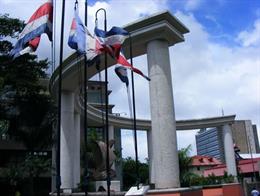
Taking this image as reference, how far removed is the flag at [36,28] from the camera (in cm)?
1185

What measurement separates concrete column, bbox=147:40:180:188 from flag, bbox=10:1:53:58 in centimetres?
666

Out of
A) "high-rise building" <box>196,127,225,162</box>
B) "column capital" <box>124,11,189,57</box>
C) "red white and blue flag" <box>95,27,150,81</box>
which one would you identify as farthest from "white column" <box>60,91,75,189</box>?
"high-rise building" <box>196,127,225,162</box>

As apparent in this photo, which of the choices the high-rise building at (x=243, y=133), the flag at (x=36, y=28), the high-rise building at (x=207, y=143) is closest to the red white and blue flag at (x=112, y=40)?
the flag at (x=36, y=28)

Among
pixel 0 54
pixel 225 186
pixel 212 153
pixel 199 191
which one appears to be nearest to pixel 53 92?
pixel 0 54

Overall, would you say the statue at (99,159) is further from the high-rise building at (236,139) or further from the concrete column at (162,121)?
the high-rise building at (236,139)

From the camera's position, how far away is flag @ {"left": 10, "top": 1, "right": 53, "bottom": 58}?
11.9 meters

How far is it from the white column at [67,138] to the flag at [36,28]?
12.2 metres

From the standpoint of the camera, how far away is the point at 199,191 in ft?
57.5

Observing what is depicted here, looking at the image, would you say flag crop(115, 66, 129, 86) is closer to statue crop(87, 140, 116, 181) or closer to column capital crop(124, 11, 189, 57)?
column capital crop(124, 11, 189, 57)

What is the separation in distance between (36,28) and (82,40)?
1.46m

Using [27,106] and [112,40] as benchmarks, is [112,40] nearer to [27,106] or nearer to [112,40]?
[112,40]

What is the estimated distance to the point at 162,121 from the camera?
16.9 metres

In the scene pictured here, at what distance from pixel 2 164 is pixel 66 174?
1876 cm

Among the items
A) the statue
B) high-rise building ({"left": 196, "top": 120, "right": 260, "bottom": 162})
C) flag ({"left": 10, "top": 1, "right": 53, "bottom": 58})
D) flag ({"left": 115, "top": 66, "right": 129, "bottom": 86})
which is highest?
high-rise building ({"left": 196, "top": 120, "right": 260, "bottom": 162})
